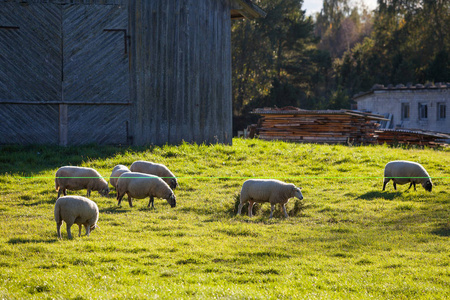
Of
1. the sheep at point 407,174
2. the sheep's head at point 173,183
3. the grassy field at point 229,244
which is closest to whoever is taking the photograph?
the grassy field at point 229,244

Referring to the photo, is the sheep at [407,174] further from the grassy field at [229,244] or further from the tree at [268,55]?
the tree at [268,55]

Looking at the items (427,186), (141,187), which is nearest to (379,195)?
(427,186)

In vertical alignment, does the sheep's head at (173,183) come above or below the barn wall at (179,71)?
below

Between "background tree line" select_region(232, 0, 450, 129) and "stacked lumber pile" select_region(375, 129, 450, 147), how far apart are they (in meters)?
18.3

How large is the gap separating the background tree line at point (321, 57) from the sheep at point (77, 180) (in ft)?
119

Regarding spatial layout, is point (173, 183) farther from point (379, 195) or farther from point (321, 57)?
point (321, 57)

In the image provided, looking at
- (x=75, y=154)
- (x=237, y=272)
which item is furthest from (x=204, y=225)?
(x=75, y=154)

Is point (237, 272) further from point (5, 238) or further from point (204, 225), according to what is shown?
point (5, 238)

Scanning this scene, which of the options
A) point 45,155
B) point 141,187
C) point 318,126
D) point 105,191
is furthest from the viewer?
point 318,126

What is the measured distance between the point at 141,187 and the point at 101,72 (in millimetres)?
9846

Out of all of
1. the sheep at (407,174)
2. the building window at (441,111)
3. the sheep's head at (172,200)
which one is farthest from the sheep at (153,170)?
the building window at (441,111)

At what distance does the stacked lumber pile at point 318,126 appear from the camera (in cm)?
3053

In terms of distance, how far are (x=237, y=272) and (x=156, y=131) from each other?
14.3m

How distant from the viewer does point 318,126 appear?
31.4 m
